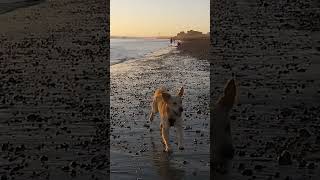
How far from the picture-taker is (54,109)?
10906 mm

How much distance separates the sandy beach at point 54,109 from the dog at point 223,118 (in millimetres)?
1696

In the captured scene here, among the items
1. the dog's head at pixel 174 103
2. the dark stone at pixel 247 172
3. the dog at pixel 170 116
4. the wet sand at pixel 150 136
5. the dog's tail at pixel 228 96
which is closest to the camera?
the dog's tail at pixel 228 96

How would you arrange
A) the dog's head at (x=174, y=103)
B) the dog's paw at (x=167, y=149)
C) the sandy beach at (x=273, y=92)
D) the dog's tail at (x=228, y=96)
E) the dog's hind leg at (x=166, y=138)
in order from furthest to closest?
the dog's head at (x=174, y=103) → the dog's hind leg at (x=166, y=138) → the dog's paw at (x=167, y=149) → the sandy beach at (x=273, y=92) → the dog's tail at (x=228, y=96)

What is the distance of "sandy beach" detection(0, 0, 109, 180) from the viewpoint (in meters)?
7.47

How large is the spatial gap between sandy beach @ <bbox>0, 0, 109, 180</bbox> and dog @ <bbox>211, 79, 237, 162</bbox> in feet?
5.57

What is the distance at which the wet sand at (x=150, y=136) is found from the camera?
7297 millimetres

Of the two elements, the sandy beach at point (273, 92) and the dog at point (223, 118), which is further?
the sandy beach at point (273, 92)

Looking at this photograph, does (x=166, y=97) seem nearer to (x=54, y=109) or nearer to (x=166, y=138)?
(x=166, y=138)

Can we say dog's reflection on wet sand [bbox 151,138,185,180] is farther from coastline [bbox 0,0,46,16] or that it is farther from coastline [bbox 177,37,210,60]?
coastline [bbox 0,0,46,16]

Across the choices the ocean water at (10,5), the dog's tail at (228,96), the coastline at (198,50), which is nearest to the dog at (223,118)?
the dog's tail at (228,96)

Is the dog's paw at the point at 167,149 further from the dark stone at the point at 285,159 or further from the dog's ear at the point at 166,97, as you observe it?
the dark stone at the point at 285,159

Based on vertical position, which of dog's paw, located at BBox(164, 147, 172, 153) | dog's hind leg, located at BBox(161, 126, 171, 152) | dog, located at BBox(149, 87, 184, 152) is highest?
dog, located at BBox(149, 87, 184, 152)

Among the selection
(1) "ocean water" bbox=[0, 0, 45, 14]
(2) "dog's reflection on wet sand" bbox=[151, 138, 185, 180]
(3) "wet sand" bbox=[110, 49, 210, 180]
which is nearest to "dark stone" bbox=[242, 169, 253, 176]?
(3) "wet sand" bbox=[110, 49, 210, 180]

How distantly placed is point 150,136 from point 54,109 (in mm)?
2273
